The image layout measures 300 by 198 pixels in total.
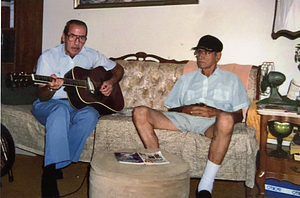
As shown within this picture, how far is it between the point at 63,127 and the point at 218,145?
0.95 metres

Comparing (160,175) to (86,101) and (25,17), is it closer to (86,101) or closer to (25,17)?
(86,101)

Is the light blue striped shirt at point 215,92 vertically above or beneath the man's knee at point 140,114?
above

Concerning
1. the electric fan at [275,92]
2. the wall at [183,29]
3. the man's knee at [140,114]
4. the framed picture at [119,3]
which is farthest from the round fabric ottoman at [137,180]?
the framed picture at [119,3]

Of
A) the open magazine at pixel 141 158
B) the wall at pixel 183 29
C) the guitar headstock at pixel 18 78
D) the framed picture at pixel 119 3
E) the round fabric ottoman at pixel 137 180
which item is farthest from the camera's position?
the framed picture at pixel 119 3

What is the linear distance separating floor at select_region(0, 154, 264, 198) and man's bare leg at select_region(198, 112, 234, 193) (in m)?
0.23

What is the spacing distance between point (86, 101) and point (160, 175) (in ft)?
2.99

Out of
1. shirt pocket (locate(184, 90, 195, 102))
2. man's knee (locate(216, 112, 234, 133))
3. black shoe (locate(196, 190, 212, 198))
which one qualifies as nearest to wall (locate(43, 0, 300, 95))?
shirt pocket (locate(184, 90, 195, 102))

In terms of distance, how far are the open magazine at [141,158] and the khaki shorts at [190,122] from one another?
44cm

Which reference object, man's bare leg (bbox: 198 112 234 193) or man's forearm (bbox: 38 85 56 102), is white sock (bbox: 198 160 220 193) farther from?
man's forearm (bbox: 38 85 56 102)

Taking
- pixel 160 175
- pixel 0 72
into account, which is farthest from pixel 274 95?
pixel 0 72

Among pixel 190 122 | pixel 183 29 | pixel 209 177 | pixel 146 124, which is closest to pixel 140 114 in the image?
pixel 146 124

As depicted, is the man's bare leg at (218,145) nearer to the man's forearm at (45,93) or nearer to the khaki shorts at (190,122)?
the khaki shorts at (190,122)

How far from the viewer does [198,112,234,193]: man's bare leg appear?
5.23ft

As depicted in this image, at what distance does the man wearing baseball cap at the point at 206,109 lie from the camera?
1.62m
